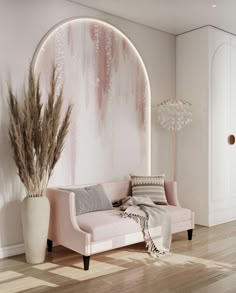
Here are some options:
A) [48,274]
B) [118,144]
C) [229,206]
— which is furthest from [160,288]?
[229,206]

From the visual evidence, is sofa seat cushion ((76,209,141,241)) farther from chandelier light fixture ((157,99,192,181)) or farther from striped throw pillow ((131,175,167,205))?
chandelier light fixture ((157,99,192,181))

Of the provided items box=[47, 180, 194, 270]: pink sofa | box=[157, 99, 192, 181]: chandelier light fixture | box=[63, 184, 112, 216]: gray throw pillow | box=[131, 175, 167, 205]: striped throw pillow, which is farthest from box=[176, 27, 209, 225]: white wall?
box=[63, 184, 112, 216]: gray throw pillow

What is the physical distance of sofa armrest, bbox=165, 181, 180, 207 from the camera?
14.0 feet

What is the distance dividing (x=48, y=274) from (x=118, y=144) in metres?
1.96

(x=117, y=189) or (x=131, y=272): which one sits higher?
(x=117, y=189)

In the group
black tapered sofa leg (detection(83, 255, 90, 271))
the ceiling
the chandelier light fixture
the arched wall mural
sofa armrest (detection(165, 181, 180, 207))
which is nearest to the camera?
black tapered sofa leg (detection(83, 255, 90, 271))

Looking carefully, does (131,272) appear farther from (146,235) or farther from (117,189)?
(117,189)

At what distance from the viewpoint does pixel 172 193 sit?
4305 millimetres

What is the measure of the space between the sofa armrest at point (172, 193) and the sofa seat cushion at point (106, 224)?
854 mm

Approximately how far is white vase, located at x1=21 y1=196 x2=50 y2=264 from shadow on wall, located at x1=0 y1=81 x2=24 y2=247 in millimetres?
331

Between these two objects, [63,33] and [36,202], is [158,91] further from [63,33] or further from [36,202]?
[36,202]

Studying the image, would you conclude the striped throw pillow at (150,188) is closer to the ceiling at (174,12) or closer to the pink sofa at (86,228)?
the pink sofa at (86,228)

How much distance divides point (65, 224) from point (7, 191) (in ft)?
2.35

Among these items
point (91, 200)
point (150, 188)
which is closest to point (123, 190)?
point (150, 188)
